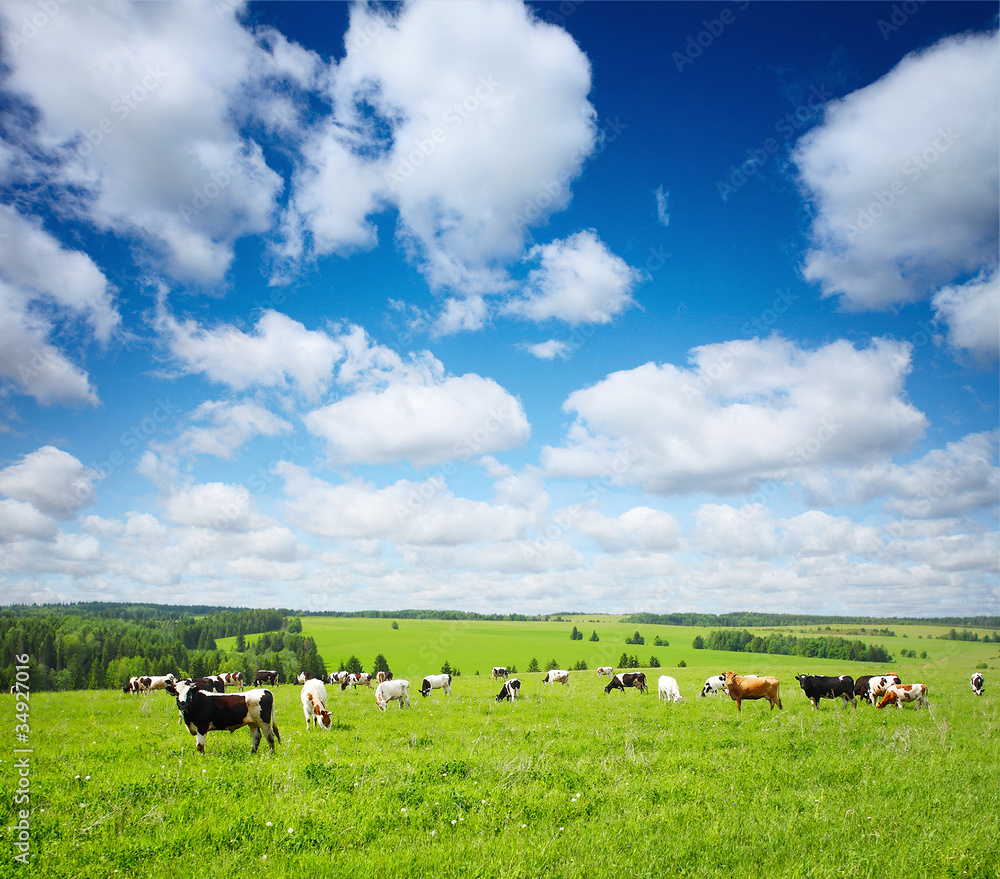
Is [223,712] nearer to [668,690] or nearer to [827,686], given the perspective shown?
[668,690]

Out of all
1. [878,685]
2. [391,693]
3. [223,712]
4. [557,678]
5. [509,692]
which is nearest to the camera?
[223,712]

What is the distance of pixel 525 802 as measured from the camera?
827 centimetres

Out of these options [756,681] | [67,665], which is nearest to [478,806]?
[756,681]

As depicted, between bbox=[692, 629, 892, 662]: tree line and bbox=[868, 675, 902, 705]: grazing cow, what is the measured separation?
3121 inches

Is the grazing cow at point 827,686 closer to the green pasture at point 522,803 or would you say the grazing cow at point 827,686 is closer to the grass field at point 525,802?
the grass field at point 525,802

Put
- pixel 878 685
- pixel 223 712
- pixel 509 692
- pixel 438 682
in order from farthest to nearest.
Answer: pixel 438 682 → pixel 509 692 → pixel 878 685 → pixel 223 712

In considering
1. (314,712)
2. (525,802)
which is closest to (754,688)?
(525,802)

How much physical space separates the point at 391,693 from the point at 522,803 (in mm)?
17085

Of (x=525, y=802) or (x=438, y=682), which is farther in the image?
(x=438, y=682)

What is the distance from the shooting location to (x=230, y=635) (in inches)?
5094

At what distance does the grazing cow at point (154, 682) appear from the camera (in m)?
30.9

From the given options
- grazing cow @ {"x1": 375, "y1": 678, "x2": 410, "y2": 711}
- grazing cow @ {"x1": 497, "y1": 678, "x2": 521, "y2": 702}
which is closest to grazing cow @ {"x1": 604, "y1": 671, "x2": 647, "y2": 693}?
grazing cow @ {"x1": 497, "y1": 678, "x2": 521, "y2": 702}

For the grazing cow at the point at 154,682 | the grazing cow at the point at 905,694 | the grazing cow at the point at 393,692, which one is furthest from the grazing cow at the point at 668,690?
the grazing cow at the point at 154,682

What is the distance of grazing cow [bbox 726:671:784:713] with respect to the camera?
1997 centimetres
